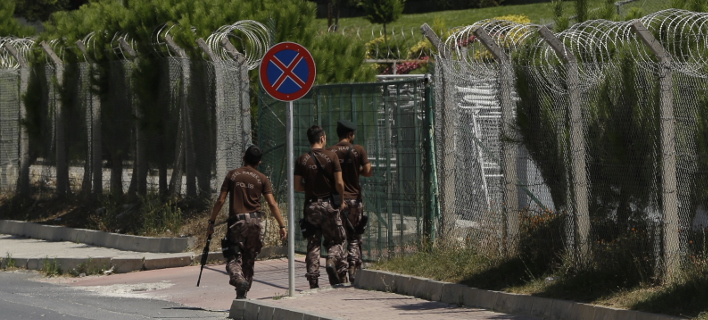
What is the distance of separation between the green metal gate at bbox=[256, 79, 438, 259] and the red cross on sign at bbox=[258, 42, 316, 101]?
5.17 feet

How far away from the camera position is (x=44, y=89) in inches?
733

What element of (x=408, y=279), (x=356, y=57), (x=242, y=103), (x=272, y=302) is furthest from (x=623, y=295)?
(x=356, y=57)

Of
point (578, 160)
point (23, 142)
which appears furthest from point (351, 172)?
point (23, 142)

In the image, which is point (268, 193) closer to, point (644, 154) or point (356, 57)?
point (644, 154)

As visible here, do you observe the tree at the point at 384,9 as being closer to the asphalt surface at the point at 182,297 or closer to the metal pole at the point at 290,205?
the asphalt surface at the point at 182,297

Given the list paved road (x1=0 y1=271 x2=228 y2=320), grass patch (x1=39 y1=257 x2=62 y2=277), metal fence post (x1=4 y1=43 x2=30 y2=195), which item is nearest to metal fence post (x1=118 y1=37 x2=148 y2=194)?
grass patch (x1=39 y1=257 x2=62 y2=277)

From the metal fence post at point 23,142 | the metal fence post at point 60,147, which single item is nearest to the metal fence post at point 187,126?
the metal fence post at point 60,147

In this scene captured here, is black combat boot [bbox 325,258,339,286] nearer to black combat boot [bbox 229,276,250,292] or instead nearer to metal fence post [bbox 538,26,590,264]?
black combat boot [bbox 229,276,250,292]

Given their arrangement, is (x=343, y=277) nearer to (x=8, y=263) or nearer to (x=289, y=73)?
(x=289, y=73)

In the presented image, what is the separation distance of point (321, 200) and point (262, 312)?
1.45m

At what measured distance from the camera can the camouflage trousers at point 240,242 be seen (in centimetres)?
982

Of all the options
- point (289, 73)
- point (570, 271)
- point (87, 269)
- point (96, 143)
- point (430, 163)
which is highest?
point (289, 73)

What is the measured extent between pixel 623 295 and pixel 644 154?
1.14 m

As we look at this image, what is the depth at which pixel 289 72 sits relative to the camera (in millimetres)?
9977
